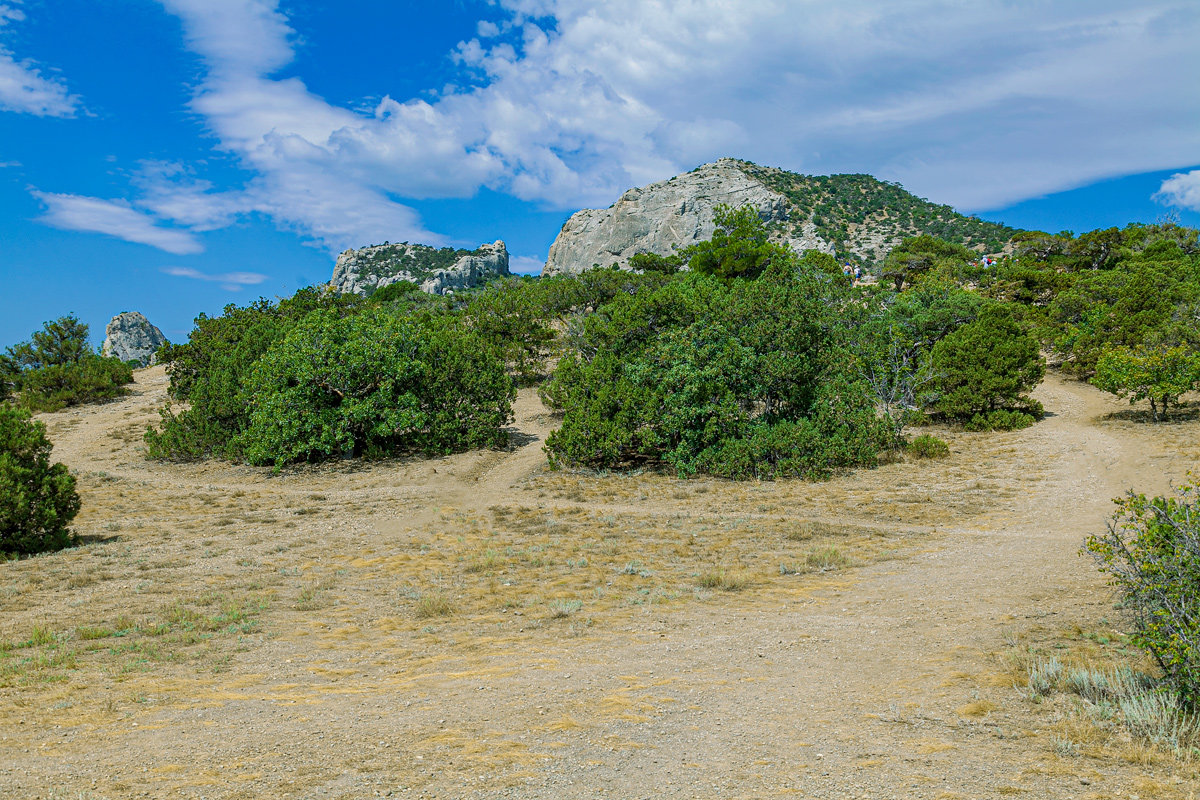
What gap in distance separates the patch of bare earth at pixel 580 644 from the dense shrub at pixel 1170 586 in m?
0.68

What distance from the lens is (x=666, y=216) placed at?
90000mm

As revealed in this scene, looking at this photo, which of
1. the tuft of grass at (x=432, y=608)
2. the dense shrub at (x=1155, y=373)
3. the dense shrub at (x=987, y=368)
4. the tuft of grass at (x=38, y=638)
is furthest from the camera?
the dense shrub at (x=987, y=368)

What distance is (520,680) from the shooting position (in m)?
6.33

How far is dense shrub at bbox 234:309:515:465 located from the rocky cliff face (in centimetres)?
6372

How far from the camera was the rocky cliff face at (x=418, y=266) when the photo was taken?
292 feet

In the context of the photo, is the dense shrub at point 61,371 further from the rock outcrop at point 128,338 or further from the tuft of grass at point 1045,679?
the tuft of grass at point 1045,679

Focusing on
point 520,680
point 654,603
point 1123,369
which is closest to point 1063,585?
point 654,603

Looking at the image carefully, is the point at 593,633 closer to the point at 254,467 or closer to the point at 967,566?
the point at 967,566

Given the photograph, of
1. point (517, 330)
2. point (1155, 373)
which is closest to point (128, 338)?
point (517, 330)

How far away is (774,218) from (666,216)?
1587 centimetres

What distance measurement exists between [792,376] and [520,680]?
13.6 m

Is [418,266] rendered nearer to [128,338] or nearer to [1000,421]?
[128,338]

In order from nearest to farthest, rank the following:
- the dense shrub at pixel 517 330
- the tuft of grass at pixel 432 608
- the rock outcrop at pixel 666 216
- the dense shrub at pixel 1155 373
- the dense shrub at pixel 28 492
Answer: the tuft of grass at pixel 432 608 → the dense shrub at pixel 28 492 → the dense shrub at pixel 1155 373 → the dense shrub at pixel 517 330 → the rock outcrop at pixel 666 216

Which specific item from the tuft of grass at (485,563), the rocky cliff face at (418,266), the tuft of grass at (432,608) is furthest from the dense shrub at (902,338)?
the rocky cliff face at (418,266)
